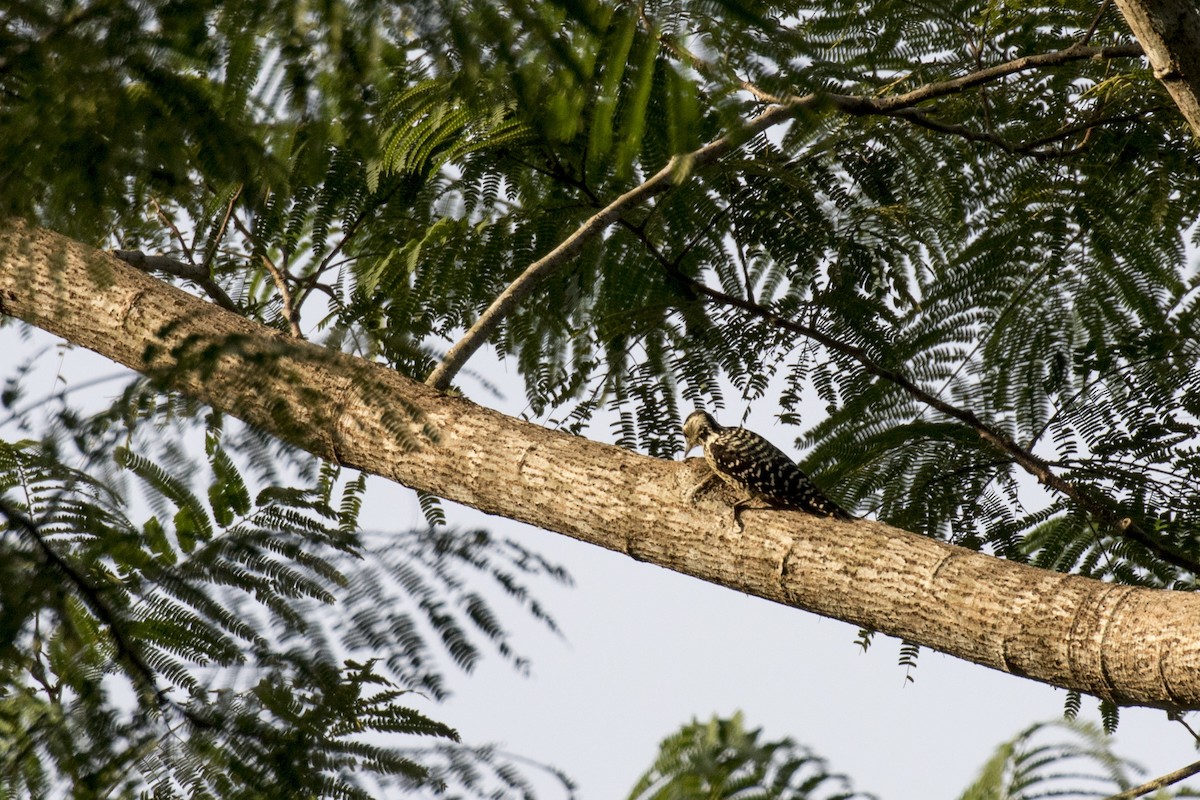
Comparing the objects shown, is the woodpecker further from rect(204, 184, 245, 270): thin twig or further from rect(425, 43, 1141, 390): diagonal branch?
rect(204, 184, 245, 270): thin twig

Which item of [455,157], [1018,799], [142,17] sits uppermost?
[455,157]

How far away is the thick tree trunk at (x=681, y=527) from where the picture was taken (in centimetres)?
329

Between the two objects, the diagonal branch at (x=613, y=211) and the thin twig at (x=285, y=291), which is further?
the thin twig at (x=285, y=291)

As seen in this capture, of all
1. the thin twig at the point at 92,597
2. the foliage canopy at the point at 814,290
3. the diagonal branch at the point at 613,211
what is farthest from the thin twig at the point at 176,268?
the thin twig at the point at 92,597

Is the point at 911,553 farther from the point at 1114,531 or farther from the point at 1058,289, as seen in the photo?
the point at 1058,289

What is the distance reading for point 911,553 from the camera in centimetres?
369

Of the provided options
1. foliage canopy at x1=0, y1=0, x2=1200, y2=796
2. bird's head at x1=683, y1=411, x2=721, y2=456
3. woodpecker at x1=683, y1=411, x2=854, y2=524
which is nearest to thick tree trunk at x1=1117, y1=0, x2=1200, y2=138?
foliage canopy at x1=0, y1=0, x2=1200, y2=796

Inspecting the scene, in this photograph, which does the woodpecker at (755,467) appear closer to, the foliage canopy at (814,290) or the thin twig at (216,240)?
the foliage canopy at (814,290)

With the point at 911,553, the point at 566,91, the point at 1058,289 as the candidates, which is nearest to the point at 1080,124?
the point at 1058,289

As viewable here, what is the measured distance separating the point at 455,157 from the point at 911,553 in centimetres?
232

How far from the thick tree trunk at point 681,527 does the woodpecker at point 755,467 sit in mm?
197

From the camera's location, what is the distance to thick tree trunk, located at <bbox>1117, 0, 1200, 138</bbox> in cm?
345

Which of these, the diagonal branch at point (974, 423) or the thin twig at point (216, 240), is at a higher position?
the thin twig at point (216, 240)

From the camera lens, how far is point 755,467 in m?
4.39
